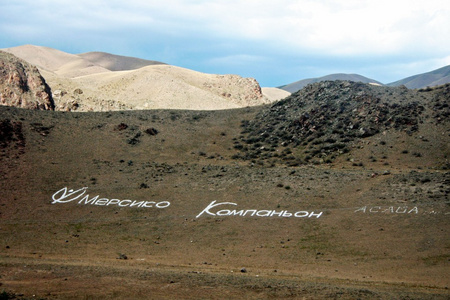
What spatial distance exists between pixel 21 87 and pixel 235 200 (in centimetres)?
5218

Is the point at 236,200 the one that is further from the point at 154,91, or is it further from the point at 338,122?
the point at 154,91

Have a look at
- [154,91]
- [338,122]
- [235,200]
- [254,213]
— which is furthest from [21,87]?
[254,213]

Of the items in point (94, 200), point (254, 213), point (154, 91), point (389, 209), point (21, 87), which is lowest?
point (254, 213)

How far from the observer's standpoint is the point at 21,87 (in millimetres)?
66375

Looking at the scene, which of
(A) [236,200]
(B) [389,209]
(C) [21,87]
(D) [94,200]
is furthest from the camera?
(C) [21,87]

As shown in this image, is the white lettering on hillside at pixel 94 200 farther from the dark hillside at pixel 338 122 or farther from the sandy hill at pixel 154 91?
the sandy hill at pixel 154 91

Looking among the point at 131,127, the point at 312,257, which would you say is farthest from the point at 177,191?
the point at 131,127

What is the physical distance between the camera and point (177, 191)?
30438 mm

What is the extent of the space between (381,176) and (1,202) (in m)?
25.7

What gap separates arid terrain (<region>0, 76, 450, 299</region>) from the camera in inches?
581

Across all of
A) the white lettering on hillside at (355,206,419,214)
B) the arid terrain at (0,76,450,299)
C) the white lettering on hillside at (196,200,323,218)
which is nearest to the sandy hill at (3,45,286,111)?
the arid terrain at (0,76,450,299)

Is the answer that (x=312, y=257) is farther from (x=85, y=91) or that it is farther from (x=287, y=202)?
(x=85, y=91)

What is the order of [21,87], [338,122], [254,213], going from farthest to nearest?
[21,87], [338,122], [254,213]

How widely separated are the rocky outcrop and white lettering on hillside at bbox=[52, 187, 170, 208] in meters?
40.4
